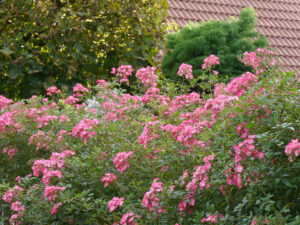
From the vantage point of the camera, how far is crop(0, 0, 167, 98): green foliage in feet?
21.9

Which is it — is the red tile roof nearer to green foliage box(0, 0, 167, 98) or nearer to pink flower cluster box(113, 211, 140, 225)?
green foliage box(0, 0, 167, 98)

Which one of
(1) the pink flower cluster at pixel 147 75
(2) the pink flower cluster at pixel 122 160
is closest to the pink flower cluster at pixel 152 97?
(1) the pink flower cluster at pixel 147 75

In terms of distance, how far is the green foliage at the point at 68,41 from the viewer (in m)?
6.67

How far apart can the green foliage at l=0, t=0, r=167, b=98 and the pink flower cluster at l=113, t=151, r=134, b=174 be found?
13.2 ft

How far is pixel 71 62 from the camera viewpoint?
6805 mm

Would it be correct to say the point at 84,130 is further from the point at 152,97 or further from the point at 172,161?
the point at 152,97

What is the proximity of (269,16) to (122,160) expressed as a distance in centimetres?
815

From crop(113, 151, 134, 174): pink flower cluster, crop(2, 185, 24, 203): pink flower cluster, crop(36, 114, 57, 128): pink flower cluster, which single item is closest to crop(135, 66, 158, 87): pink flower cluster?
crop(36, 114, 57, 128): pink flower cluster

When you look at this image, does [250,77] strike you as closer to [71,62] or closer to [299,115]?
[299,115]

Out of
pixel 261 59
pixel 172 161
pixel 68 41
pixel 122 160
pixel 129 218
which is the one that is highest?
pixel 68 41

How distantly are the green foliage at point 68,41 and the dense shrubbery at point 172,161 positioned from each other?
284 centimetres

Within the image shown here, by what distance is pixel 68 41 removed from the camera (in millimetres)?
6805

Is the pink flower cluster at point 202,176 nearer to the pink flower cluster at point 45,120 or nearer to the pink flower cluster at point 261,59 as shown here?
the pink flower cluster at point 261,59

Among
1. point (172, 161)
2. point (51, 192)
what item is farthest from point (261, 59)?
point (51, 192)
